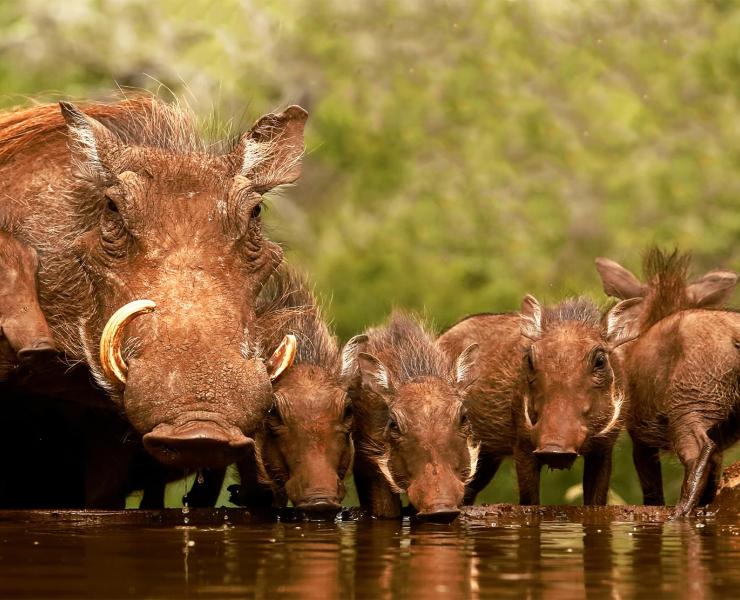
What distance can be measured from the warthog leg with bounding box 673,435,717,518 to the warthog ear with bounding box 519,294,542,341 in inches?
38.9

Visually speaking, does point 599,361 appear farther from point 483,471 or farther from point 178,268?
point 178,268

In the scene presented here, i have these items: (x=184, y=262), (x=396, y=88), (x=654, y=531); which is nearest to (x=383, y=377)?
(x=184, y=262)

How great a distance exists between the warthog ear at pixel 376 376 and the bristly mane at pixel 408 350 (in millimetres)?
87

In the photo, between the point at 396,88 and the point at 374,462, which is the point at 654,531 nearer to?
the point at 374,462

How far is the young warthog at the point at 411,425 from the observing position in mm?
7062

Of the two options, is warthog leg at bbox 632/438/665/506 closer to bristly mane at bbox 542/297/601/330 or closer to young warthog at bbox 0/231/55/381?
bristly mane at bbox 542/297/601/330

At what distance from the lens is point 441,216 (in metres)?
10.8

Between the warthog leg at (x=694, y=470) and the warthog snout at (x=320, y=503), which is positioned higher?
the warthog leg at (x=694, y=470)

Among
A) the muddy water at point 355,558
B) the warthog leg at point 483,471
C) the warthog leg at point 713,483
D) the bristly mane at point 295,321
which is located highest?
the bristly mane at point 295,321

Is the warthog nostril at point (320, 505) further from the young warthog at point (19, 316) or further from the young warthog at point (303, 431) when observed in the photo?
the young warthog at point (19, 316)

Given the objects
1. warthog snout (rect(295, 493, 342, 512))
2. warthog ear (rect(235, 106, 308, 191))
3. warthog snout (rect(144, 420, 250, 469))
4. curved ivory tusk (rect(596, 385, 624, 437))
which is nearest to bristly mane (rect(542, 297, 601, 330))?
curved ivory tusk (rect(596, 385, 624, 437))

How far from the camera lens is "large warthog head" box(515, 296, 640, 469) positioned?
7.76 metres

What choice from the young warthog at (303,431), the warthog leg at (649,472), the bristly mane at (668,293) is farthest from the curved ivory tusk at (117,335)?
the bristly mane at (668,293)

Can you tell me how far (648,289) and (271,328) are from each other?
2.58 m
